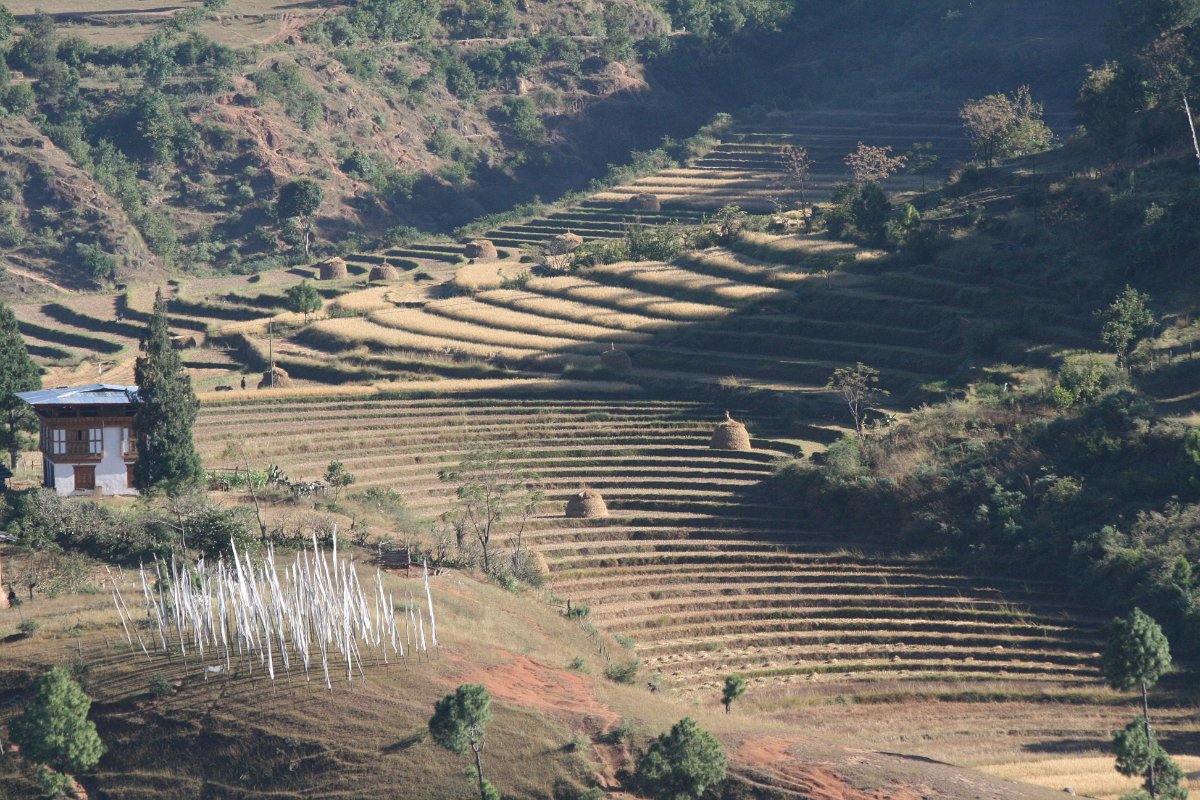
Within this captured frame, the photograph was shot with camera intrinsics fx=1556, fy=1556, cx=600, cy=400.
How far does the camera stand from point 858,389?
204 ft

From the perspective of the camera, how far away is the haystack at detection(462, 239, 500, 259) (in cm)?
10775

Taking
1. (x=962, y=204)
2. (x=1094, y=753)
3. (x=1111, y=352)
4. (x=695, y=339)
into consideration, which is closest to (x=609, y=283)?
(x=695, y=339)

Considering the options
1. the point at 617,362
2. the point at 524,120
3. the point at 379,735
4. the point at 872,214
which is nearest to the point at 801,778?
the point at 379,735

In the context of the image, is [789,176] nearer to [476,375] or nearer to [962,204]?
[962,204]

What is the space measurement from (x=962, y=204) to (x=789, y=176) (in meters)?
30.5

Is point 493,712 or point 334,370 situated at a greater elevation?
point 334,370

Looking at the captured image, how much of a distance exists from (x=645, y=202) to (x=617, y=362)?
4109cm

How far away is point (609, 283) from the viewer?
8681 centimetres

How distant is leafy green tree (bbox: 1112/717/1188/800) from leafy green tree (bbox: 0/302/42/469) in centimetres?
3818

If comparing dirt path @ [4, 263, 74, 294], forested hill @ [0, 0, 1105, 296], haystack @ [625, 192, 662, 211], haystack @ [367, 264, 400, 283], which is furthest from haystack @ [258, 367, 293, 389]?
forested hill @ [0, 0, 1105, 296]

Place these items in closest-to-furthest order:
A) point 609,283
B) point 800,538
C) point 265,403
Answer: point 800,538 → point 265,403 → point 609,283

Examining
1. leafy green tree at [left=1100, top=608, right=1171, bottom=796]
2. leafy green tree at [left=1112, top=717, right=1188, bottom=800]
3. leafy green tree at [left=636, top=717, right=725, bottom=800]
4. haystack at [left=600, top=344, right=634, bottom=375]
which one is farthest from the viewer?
haystack at [left=600, top=344, right=634, bottom=375]

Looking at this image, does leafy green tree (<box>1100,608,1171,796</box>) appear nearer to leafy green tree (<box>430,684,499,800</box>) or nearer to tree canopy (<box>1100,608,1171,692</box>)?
tree canopy (<box>1100,608,1171,692</box>)

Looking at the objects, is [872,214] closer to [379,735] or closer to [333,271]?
[333,271]
